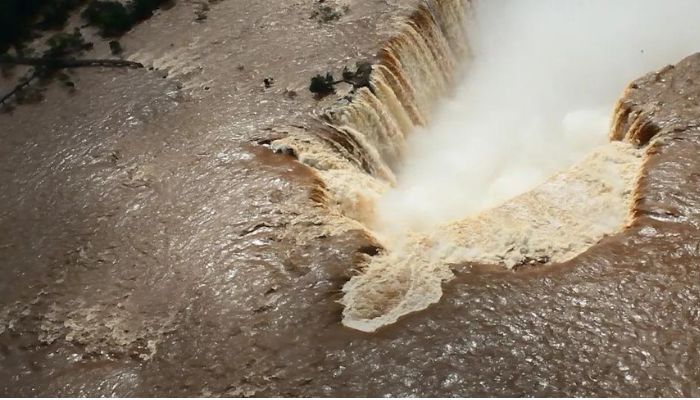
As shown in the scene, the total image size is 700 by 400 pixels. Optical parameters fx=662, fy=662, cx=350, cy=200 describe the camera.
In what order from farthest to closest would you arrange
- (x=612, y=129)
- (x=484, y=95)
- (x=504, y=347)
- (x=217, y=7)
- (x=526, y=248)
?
(x=217, y=7)
(x=484, y=95)
(x=612, y=129)
(x=526, y=248)
(x=504, y=347)

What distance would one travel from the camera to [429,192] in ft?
28.8

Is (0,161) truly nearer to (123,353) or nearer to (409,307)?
(123,353)

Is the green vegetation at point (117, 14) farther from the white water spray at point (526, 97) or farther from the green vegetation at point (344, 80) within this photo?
the white water spray at point (526, 97)

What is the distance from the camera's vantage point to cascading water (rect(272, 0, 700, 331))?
677 cm

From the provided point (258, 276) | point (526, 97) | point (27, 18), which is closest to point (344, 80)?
point (526, 97)

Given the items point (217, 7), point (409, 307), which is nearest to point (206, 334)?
point (409, 307)

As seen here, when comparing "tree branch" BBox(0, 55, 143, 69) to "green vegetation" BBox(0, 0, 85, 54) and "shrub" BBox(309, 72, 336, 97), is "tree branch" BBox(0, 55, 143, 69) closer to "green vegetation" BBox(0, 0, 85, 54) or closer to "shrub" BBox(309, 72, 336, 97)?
"green vegetation" BBox(0, 0, 85, 54)

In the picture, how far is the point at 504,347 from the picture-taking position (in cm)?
599

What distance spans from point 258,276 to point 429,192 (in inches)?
113

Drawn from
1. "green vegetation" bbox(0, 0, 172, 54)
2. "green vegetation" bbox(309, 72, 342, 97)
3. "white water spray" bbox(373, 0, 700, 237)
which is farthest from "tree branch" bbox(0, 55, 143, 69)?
"white water spray" bbox(373, 0, 700, 237)

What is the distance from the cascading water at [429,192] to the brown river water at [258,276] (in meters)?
0.18

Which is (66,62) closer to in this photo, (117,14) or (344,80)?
(117,14)

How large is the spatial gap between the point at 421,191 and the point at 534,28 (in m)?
4.89

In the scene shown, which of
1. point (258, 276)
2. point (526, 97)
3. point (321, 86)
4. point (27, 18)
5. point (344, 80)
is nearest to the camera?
point (258, 276)
